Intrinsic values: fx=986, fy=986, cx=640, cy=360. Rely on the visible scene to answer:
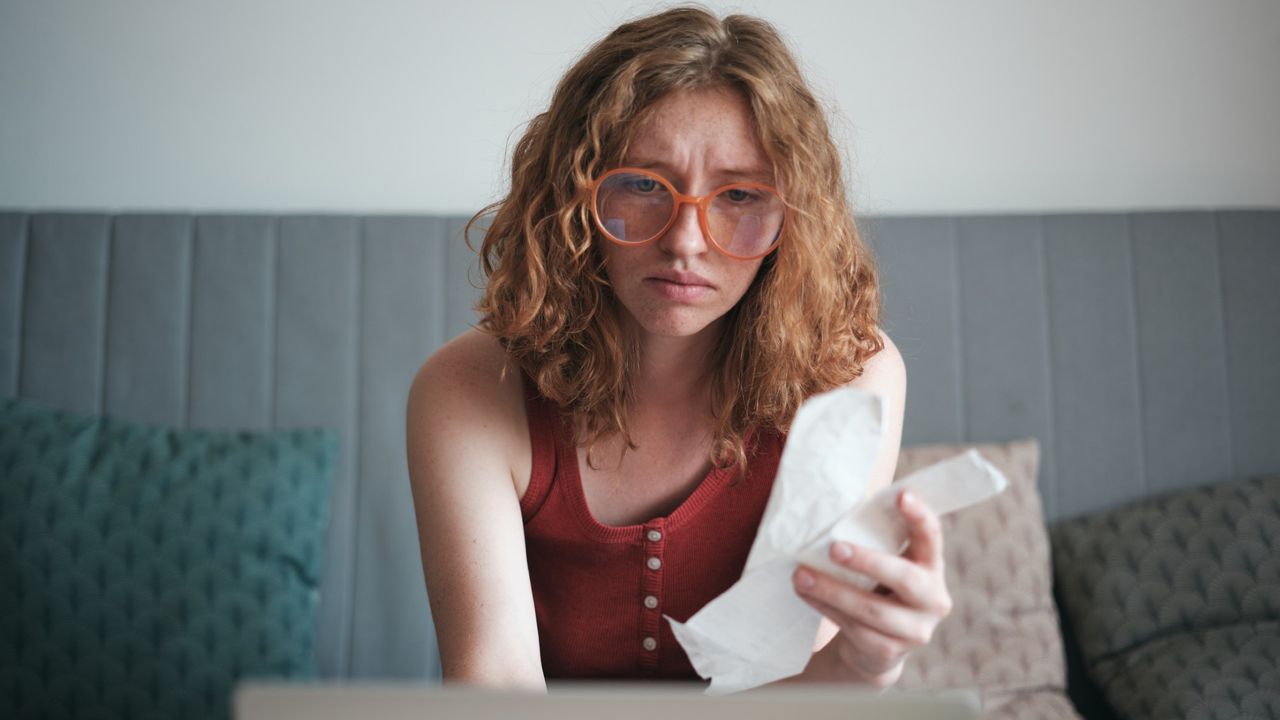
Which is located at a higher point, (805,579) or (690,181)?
(690,181)

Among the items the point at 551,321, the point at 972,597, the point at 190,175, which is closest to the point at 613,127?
the point at 551,321

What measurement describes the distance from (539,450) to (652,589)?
0.21 meters

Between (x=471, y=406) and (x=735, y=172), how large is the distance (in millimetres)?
402

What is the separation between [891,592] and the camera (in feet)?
2.67

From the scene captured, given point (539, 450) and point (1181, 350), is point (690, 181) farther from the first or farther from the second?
point (1181, 350)

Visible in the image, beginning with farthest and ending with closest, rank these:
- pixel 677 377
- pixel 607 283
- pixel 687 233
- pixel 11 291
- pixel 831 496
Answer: pixel 11 291
pixel 677 377
pixel 607 283
pixel 687 233
pixel 831 496

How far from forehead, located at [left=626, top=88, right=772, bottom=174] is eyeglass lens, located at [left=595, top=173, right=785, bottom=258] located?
1.1 inches

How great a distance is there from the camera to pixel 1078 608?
1888mm

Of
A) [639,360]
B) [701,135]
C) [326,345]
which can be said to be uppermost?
[701,135]

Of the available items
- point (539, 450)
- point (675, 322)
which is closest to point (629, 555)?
point (539, 450)

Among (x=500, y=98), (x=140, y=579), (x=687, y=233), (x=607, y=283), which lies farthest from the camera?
(x=500, y=98)

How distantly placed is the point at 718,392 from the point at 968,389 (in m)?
1.04

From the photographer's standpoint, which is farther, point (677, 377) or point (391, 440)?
point (391, 440)

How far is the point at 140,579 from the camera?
5.73 ft
